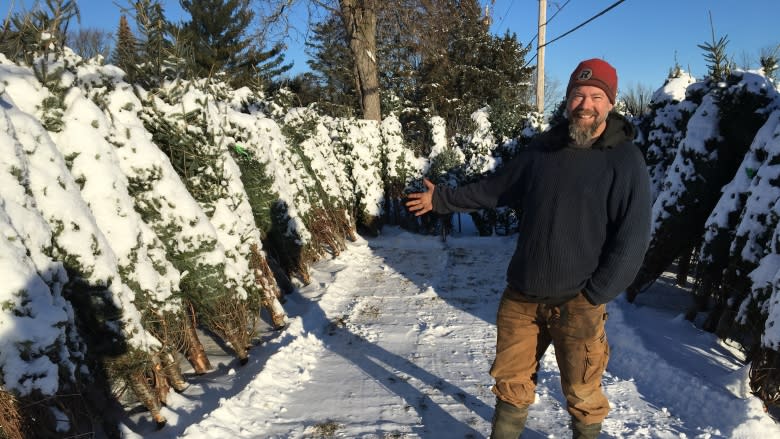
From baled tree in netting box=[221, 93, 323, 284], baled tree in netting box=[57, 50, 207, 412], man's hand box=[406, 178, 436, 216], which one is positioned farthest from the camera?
baled tree in netting box=[221, 93, 323, 284]

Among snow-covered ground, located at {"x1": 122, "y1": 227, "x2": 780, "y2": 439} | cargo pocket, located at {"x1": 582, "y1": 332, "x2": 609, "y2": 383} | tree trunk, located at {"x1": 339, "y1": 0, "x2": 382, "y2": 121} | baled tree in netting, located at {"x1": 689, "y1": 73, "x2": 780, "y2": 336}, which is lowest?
snow-covered ground, located at {"x1": 122, "y1": 227, "x2": 780, "y2": 439}

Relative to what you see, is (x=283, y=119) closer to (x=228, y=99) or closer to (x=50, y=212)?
(x=228, y=99)

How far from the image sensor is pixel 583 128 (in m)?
2.13

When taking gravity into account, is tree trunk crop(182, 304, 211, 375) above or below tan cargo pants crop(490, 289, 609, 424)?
below

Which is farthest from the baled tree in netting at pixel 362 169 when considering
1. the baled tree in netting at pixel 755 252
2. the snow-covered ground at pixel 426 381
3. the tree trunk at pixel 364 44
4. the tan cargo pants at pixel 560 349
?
the tan cargo pants at pixel 560 349

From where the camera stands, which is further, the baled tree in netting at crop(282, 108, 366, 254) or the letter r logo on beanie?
the baled tree in netting at crop(282, 108, 366, 254)

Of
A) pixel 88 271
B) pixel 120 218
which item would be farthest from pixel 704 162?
pixel 88 271

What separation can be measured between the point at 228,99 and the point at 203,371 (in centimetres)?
521

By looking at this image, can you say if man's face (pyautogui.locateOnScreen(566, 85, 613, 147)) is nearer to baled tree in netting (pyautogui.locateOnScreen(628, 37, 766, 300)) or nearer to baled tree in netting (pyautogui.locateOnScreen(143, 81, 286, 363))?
baled tree in netting (pyautogui.locateOnScreen(143, 81, 286, 363))

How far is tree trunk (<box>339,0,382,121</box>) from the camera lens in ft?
39.7

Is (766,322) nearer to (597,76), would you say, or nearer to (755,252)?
(755,252)

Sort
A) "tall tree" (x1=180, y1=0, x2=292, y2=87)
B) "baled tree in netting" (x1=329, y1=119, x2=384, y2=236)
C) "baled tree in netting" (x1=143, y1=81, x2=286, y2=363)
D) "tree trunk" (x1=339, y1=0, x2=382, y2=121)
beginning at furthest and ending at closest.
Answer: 1. "tall tree" (x1=180, y1=0, x2=292, y2=87)
2. "tree trunk" (x1=339, y1=0, x2=382, y2=121)
3. "baled tree in netting" (x1=329, y1=119, x2=384, y2=236)
4. "baled tree in netting" (x1=143, y1=81, x2=286, y2=363)

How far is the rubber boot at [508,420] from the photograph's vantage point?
96.3 inches

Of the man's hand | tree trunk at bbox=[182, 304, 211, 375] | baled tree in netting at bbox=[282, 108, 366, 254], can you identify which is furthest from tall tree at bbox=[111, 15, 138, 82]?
the man's hand
